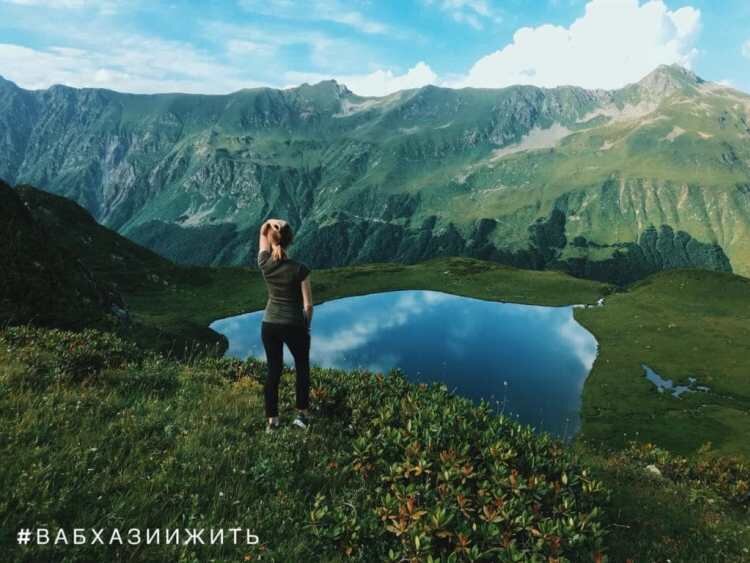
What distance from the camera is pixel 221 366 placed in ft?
53.5

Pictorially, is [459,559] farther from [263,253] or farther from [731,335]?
[731,335]

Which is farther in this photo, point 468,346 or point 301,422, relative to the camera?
point 468,346

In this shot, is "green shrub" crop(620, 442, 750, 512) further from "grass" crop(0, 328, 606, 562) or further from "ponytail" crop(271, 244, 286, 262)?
"ponytail" crop(271, 244, 286, 262)

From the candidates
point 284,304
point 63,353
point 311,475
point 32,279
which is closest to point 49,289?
point 32,279

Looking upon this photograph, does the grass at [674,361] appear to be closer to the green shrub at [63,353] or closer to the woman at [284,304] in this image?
the woman at [284,304]

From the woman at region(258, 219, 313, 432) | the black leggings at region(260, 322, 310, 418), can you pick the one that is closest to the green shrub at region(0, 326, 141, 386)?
the black leggings at region(260, 322, 310, 418)

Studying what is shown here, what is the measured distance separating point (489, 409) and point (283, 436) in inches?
178

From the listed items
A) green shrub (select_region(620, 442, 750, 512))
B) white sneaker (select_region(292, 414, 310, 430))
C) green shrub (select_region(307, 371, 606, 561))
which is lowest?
green shrub (select_region(620, 442, 750, 512))

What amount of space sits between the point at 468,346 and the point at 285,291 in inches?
2813

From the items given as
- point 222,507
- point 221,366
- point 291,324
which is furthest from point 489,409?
point 221,366

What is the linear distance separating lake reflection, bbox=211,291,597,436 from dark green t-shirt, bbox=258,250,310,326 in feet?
129

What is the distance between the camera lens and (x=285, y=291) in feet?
35.0

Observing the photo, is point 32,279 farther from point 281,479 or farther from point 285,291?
point 281,479

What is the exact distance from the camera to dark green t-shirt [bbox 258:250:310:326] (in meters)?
10.7
